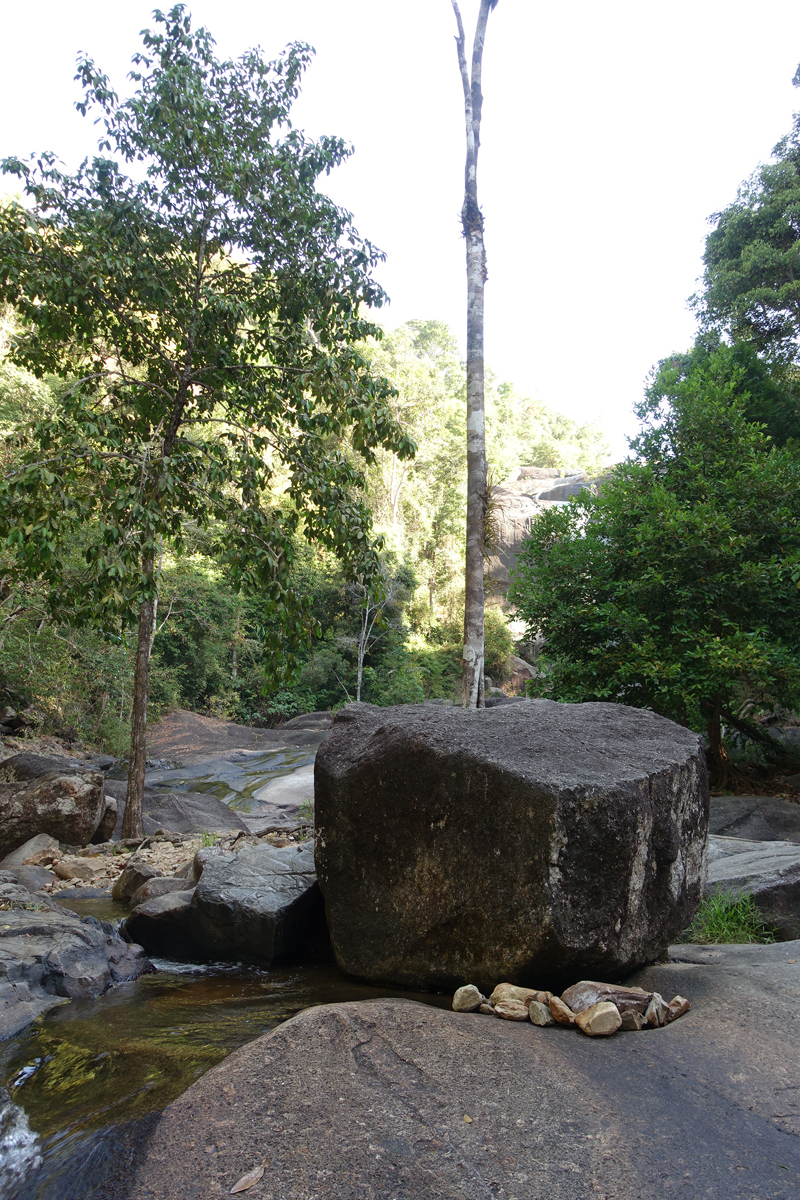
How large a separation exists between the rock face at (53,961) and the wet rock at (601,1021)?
108 inches

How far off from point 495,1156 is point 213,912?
10.8 feet

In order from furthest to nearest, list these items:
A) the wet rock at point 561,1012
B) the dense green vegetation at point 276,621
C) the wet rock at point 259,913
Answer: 1. the dense green vegetation at point 276,621
2. the wet rock at point 259,913
3. the wet rock at point 561,1012

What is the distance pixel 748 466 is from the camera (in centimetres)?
873

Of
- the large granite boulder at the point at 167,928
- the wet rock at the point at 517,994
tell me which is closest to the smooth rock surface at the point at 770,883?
the wet rock at the point at 517,994

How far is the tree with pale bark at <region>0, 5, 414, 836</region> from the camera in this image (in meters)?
7.77

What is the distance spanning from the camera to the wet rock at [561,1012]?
3.15 meters

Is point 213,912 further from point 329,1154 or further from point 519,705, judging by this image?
point 329,1154


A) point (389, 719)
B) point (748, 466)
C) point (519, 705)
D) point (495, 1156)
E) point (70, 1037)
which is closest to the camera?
point (495, 1156)

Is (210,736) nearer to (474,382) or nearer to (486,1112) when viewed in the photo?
(474,382)

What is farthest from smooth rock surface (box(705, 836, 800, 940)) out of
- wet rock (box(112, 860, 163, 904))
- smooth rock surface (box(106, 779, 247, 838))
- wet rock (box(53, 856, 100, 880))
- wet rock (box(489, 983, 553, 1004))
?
smooth rock surface (box(106, 779, 247, 838))

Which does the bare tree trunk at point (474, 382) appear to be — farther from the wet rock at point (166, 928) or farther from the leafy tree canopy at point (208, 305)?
the wet rock at point (166, 928)

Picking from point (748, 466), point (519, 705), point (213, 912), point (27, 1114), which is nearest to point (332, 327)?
point (748, 466)

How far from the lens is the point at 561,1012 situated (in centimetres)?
317

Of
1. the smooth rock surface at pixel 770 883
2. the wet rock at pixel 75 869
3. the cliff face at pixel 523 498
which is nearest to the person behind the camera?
the smooth rock surface at pixel 770 883
